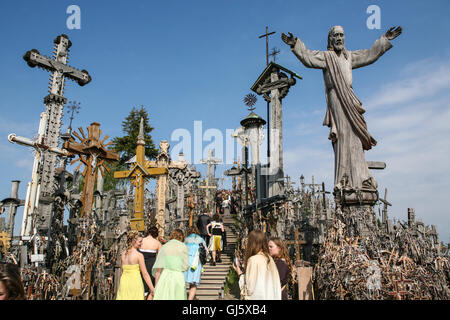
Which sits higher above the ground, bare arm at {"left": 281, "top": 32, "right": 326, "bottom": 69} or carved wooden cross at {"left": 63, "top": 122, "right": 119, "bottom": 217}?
bare arm at {"left": 281, "top": 32, "right": 326, "bottom": 69}

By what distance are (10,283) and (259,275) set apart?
8.37ft

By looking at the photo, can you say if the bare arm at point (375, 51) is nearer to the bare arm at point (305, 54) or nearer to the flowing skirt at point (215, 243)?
the bare arm at point (305, 54)

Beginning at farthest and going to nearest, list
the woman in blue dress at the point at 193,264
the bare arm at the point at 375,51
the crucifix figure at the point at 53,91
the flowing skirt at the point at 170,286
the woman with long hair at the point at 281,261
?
1. the crucifix figure at the point at 53,91
2. the bare arm at the point at 375,51
3. the woman in blue dress at the point at 193,264
4. the flowing skirt at the point at 170,286
5. the woman with long hair at the point at 281,261

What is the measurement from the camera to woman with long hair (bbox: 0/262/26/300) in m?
2.62

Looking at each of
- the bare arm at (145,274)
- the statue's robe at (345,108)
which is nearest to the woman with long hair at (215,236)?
the statue's robe at (345,108)

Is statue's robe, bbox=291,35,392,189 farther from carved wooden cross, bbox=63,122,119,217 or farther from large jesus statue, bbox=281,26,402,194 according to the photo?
carved wooden cross, bbox=63,122,119,217

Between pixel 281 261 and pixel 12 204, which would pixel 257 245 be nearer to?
pixel 281 261

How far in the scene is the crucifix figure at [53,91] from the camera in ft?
45.0

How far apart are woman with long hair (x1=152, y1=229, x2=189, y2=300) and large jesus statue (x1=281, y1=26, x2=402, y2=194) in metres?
3.98

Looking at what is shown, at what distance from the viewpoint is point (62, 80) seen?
1583 cm

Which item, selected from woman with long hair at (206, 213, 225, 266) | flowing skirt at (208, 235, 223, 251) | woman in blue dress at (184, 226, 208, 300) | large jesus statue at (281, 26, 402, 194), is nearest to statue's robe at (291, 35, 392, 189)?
large jesus statue at (281, 26, 402, 194)

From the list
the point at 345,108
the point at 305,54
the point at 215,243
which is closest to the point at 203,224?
the point at 215,243

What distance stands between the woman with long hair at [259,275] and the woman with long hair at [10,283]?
2364 millimetres
